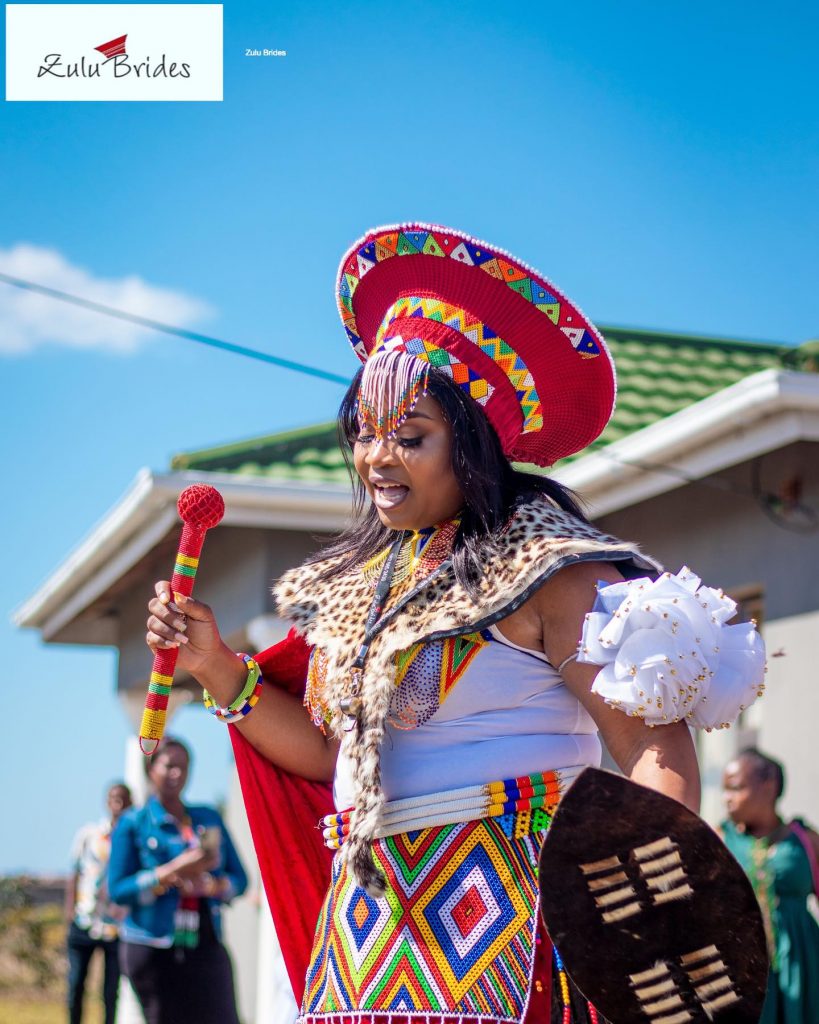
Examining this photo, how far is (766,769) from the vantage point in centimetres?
682

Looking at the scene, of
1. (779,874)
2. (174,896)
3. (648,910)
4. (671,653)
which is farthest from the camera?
(174,896)

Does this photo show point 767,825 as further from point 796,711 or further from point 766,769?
point 796,711

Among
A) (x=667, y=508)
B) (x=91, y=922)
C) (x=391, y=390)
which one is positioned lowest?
(x=91, y=922)

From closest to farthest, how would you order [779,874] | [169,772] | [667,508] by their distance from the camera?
[779,874], [169,772], [667,508]

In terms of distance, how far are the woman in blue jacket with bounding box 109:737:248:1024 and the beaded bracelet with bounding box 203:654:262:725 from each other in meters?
4.69

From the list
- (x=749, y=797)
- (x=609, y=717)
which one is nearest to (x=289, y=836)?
(x=609, y=717)

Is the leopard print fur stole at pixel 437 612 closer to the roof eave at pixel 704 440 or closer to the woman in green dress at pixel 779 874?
the roof eave at pixel 704 440

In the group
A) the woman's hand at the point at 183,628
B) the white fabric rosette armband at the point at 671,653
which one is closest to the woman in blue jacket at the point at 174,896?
the woman's hand at the point at 183,628

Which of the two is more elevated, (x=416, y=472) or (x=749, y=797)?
(x=416, y=472)

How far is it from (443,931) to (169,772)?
573cm

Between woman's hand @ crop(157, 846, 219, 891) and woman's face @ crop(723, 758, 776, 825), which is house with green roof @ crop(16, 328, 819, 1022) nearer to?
woman's face @ crop(723, 758, 776, 825)

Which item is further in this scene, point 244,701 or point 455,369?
point 244,701

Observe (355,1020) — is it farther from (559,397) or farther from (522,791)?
(559,397)

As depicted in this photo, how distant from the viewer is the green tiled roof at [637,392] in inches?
371
